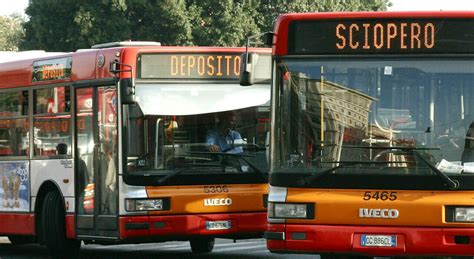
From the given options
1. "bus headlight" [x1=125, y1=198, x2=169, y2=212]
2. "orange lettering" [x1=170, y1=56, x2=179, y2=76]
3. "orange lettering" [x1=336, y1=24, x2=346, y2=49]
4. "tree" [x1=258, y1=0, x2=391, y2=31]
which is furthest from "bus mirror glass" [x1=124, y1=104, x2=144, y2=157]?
"tree" [x1=258, y1=0, x2=391, y2=31]

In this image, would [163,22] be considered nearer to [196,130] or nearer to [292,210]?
[196,130]

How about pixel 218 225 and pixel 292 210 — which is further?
pixel 218 225

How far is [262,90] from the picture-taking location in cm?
1580

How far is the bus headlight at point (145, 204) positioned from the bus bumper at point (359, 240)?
334 centimetres

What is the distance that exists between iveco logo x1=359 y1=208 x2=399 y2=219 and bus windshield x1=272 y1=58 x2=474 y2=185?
36cm

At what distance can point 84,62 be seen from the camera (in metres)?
16.3

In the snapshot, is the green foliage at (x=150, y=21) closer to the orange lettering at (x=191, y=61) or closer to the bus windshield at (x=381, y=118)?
the orange lettering at (x=191, y=61)

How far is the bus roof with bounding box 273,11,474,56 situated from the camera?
1174 centimetres

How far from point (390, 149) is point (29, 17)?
4399 centimetres

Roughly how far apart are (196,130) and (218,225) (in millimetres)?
1219

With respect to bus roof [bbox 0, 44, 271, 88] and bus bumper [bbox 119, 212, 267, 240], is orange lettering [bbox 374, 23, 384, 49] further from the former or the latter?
bus bumper [bbox 119, 212, 267, 240]

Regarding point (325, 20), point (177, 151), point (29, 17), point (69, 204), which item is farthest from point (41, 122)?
point (29, 17)

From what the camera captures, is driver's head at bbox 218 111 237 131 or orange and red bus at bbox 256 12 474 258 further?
driver's head at bbox 218 111 237 131

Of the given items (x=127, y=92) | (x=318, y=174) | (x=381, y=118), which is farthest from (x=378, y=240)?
(x=127, y=92)
